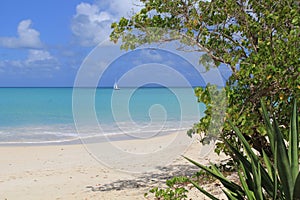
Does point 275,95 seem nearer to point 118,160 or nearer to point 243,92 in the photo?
point 243,92

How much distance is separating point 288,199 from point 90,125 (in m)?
19.9

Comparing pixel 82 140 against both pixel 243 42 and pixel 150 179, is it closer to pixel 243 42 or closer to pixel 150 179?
pixel 150 179

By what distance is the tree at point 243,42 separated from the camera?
14.5 feet

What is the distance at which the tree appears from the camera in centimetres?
442

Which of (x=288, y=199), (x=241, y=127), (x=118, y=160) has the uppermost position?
(x=241, y=127)

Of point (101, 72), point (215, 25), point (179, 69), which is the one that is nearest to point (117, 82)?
point (101, 72)

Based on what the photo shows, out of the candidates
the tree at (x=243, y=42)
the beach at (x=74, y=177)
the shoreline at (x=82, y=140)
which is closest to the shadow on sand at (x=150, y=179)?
the beach at (x=74, y=177)

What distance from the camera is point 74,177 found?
8445mm

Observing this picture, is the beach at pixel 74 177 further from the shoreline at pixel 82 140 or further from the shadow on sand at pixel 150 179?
the shoreline at pixel 82 140

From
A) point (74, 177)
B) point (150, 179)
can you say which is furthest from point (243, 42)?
point (74, 177)

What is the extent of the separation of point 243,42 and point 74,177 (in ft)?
16.4

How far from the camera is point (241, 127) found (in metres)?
4.62

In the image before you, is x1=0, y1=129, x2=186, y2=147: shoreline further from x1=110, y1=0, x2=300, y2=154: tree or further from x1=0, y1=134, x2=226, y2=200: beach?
x1=110, y1=0, x2=300, y2=154: tree

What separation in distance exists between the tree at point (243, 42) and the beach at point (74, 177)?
1.80 m
